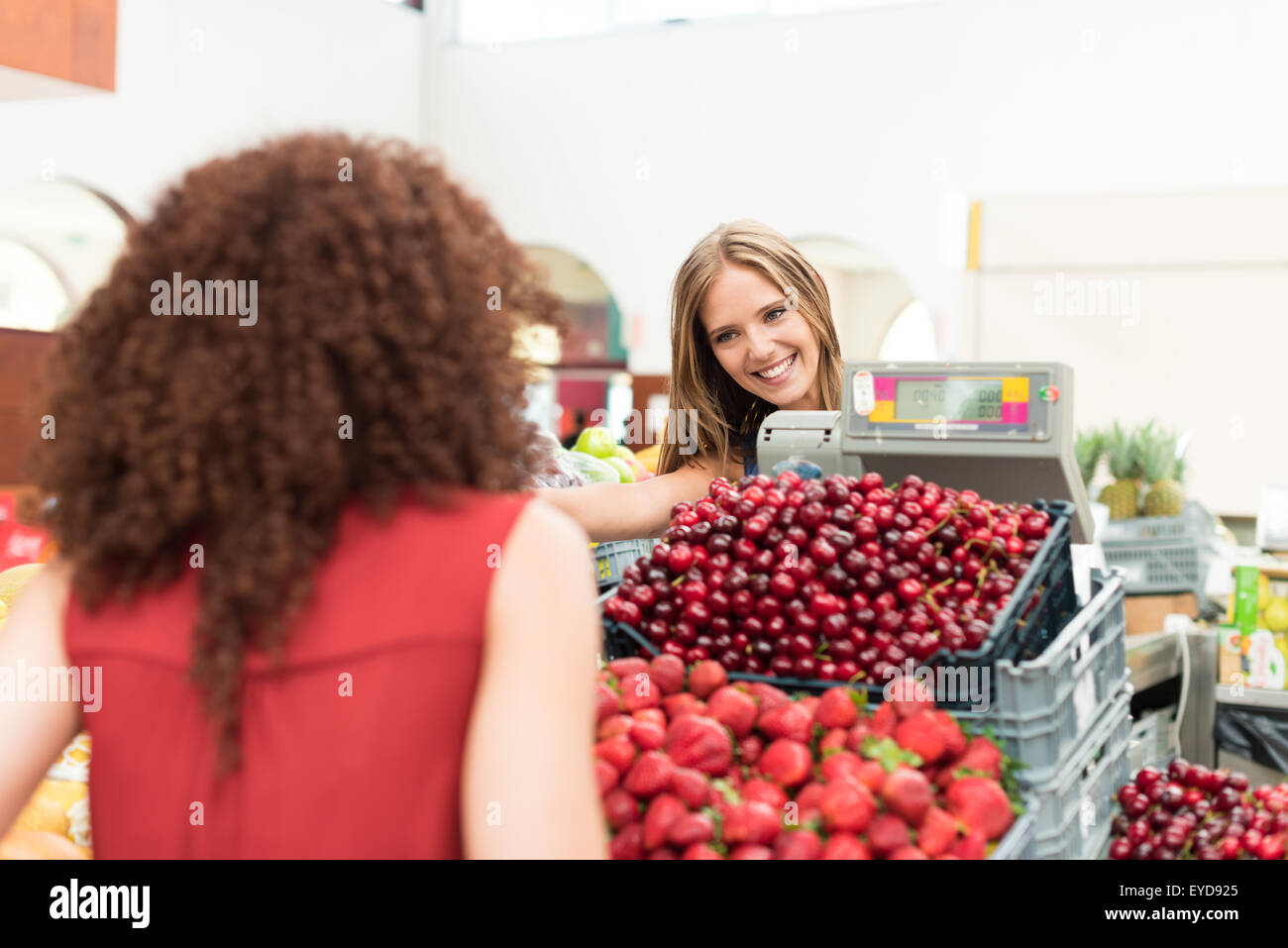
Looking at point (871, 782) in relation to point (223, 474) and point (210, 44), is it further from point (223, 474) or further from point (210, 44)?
point (210, 44)

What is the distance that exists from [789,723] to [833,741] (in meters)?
0.05

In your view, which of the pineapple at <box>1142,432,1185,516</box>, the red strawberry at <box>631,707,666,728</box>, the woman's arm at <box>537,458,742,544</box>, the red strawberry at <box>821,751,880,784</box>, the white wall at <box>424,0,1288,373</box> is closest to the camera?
the red strawberry at <box>821,751,880,784</box>

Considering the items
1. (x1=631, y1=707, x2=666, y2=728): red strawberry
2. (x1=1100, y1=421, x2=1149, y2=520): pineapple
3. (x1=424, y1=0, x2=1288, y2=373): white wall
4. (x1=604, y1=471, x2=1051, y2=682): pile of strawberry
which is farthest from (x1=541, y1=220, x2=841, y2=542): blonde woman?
(x1=424, y1=0, x2=1288, y2=373): white wall

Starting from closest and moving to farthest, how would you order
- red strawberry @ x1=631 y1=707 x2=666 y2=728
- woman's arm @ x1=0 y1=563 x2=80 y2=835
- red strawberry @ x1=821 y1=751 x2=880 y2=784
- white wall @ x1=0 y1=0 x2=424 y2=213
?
woman's arm @ x1=0 y1=563 x2=80 y2=835
red strawberry @ x1=821 y1=751 x2=880 y2=784
red strawberry @ x1=631 y1=707 x2=666 y2=728
white wall @ x1=0 y1=0 x2=424 y2=213

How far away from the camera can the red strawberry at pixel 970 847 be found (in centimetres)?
122

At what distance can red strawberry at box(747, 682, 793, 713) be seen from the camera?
55.9 inches

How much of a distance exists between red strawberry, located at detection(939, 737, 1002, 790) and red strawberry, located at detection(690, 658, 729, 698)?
29 centimetres

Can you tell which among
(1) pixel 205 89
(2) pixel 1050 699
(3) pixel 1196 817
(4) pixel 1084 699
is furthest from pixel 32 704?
(1) pixel 205 89

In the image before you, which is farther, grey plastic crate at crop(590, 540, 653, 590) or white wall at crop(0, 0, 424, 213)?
white wall at crop(0, 0, 424, 213)

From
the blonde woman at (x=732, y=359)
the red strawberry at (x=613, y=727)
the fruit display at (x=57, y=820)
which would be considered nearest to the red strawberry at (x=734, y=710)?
the red strawberry at (x=613, y=727)

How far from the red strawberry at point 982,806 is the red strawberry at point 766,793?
180 millimetres

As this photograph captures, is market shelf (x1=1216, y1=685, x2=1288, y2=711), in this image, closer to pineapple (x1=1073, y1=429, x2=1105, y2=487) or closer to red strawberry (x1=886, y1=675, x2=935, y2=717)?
pineapple (x1=1073, y1=429, x2=1105, y2=487)

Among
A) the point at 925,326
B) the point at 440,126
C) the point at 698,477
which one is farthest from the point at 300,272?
the point at 925,326
